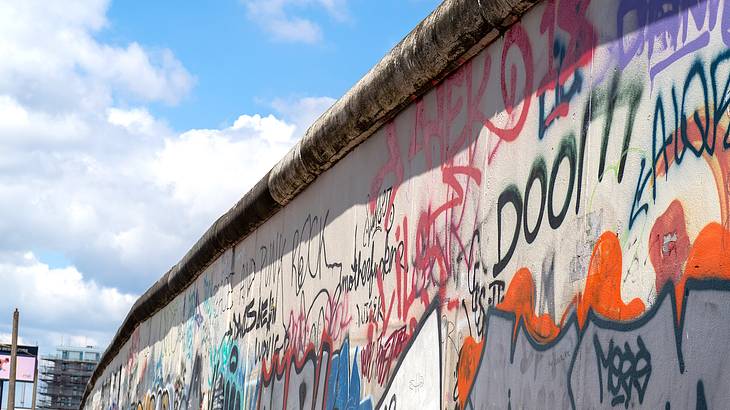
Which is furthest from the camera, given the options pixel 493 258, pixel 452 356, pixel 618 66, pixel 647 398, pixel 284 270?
pixel 284 270

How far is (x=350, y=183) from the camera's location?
756 centimetres

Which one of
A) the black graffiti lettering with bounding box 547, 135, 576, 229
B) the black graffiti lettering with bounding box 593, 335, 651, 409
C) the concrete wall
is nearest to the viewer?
the concrete wall

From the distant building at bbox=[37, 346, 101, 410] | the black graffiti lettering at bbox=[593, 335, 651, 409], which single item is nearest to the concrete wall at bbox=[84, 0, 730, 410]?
the black graffiti lettering at bbox=[593, 335, 651, 409]

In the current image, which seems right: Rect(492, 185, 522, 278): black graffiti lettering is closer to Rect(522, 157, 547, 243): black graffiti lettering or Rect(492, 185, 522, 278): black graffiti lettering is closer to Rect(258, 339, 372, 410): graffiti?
Rect(522, 157, 547, 243): black graffiti lettering

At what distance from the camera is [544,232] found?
4559mm

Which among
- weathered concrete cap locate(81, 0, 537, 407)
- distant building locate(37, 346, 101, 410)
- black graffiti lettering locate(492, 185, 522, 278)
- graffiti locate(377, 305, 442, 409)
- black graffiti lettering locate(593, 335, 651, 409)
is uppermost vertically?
distant building locate(37, 346, 101, 410)

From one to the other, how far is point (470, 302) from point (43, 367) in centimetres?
15045

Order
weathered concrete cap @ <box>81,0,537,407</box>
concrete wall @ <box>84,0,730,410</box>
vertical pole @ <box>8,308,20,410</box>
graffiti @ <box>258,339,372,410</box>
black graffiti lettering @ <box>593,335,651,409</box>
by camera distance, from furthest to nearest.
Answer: vertical pole @ <box>8,308,20,410</box> → graffiti @ <box>258,339,372,410</box> → weathered concrete cap @ <box>81,0,537,407</box> → black graffiti lettering @ <box>593,335,651,409</box> → concrete wall @ <box>84,0,730,410</box>

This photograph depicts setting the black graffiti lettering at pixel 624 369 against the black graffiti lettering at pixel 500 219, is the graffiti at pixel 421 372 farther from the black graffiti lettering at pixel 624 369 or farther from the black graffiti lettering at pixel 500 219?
the black graffiti lettering at pixel 624 369

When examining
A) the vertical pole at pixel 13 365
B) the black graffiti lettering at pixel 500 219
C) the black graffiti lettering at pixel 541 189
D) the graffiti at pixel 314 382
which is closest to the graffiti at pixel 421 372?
the graffiti at pixel 314 382

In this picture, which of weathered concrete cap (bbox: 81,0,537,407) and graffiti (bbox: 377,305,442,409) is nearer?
weathered concrete cap (bbox: 81,0,537,407)

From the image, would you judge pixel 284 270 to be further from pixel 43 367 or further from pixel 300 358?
pixel 43 367

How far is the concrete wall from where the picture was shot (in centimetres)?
357

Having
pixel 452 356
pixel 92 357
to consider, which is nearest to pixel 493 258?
pixel 452 356
